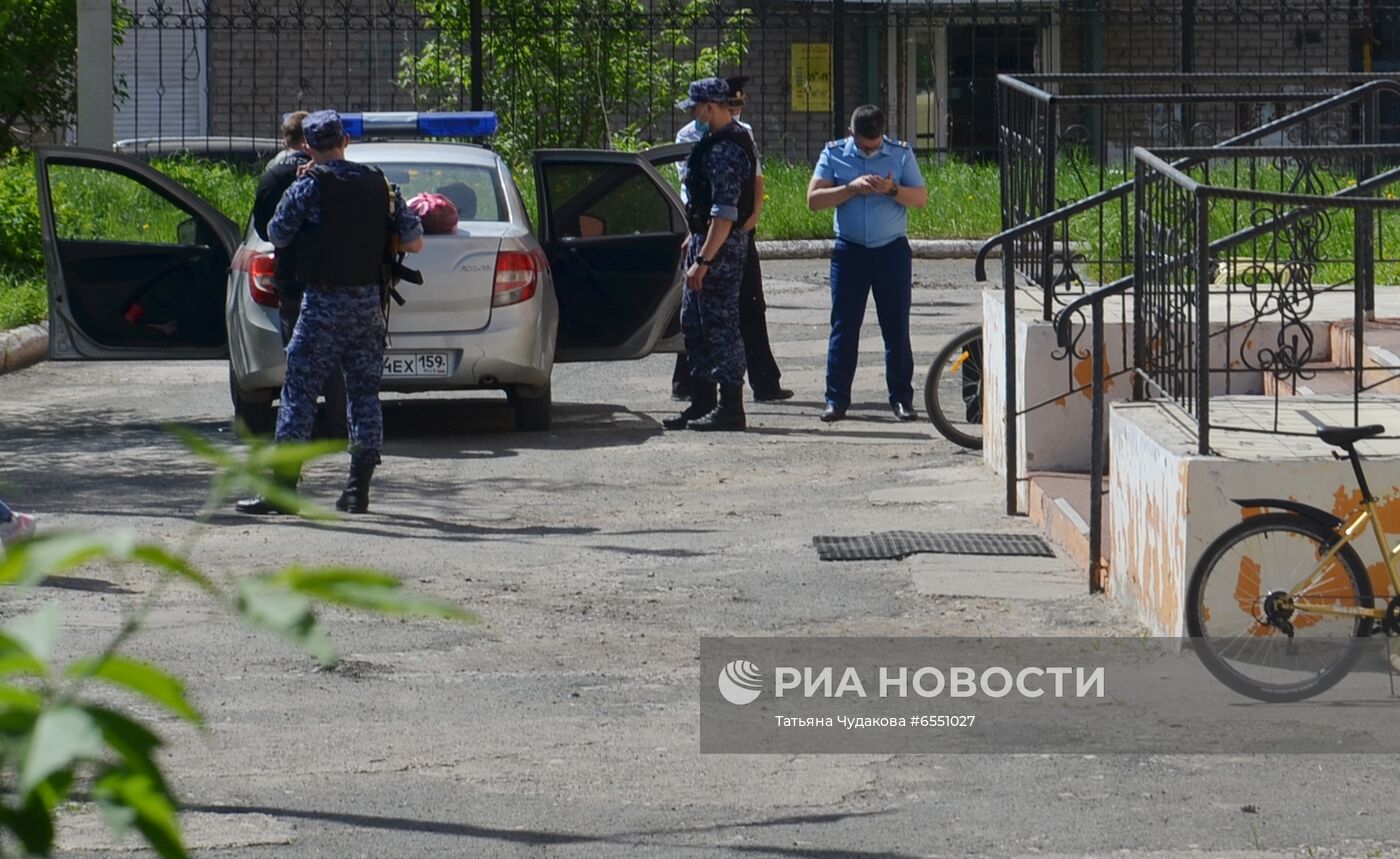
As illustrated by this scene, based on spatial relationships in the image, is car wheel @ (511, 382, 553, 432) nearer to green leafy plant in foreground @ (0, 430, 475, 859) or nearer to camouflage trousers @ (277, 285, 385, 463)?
camouflage trousers @ (277, 285, 385, 463)

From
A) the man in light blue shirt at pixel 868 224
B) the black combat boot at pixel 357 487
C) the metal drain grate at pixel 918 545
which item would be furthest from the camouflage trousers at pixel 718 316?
the metal drain grate at pixel 918 545

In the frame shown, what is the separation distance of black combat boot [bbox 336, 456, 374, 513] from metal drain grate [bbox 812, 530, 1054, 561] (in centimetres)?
189

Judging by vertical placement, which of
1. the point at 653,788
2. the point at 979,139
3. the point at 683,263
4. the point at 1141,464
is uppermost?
the point at 979,139

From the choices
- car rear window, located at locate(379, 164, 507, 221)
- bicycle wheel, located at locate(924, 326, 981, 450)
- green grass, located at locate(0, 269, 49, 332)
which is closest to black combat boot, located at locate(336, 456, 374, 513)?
car rear window, located at locate(379, 164, 507, 221)

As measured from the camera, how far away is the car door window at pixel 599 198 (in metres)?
11.9

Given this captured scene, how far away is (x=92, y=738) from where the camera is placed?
42.2 inches

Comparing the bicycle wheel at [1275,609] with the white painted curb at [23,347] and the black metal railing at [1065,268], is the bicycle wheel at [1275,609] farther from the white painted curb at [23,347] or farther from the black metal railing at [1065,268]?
the white painted curb at [23,347]

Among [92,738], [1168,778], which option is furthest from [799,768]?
[92,738]

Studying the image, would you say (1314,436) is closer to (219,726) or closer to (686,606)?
(686,606)

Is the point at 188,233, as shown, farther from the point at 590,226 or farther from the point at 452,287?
the point at 590,226

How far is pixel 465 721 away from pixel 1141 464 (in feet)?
7.75

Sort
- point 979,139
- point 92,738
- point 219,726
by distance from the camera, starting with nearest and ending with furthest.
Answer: point 92,738 → point 219,726 → point 979,139

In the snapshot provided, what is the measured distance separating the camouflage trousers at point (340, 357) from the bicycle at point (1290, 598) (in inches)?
154

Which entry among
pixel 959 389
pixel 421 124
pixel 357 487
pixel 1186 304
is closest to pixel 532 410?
pixel 421 124
